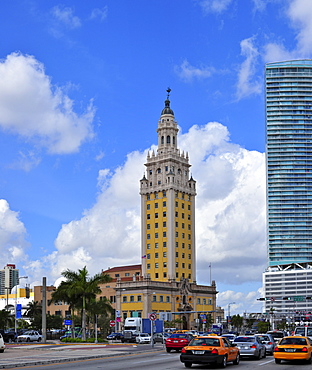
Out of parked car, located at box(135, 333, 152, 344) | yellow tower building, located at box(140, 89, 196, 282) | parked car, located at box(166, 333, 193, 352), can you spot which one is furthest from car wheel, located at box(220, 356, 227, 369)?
yellow tower building, located at box(140, 89, 196, 282)

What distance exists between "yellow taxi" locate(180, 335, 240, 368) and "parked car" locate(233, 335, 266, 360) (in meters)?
5.73

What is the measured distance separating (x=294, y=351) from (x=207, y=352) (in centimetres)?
596

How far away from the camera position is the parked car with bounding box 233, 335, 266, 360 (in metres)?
34.1

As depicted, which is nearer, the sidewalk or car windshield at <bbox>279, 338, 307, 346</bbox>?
the sidewalk

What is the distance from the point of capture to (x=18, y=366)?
28.7 meters

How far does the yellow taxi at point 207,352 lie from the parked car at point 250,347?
5.73 meters

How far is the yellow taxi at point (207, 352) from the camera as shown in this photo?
89.3 ft

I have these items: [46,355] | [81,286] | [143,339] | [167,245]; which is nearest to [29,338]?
[81,286]

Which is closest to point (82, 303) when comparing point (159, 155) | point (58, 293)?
point (58, 293)

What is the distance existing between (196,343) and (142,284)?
89223 millimetres

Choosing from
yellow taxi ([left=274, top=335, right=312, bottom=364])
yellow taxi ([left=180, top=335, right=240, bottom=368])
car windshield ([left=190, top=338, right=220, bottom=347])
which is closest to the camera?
yellow taxi ([left=180, top=335, right=240, bottom=368])

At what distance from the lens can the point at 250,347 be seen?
34188 millimetres

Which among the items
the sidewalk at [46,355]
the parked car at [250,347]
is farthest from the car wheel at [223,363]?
the sidewalk at [46,355]

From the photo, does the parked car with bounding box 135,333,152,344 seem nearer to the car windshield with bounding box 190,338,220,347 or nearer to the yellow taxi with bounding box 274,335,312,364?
the yellow taxi with bounding box 274,335,312,364
